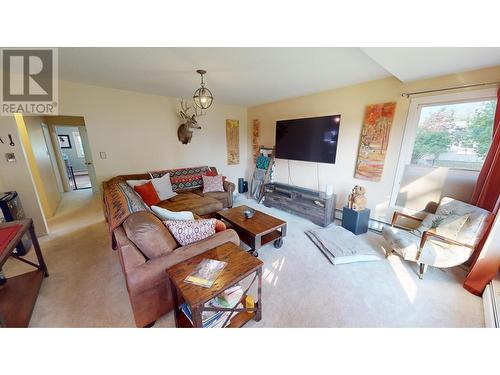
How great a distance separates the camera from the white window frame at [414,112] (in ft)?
6.26

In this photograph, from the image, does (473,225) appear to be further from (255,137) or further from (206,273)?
(255,137)

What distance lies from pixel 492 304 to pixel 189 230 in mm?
2472

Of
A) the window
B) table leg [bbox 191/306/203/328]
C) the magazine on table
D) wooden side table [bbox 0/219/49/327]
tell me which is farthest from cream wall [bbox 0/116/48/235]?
the window

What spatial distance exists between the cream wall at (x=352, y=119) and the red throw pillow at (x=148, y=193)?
2.66 metres

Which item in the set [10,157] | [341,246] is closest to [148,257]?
[341,246]

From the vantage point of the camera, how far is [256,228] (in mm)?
2135

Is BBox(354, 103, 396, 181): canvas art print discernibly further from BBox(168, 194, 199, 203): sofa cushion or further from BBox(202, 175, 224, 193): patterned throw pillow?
BBox(168, 194, 199, 203): sofa cushion

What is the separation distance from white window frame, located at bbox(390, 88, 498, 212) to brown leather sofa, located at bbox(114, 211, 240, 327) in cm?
289

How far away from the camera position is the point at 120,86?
2.93 meters

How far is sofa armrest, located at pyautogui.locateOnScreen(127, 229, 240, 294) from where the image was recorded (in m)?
1.18
